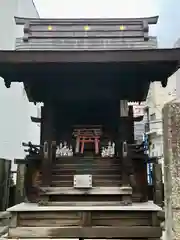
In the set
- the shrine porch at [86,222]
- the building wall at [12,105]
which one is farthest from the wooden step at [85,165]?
the building wall at [12,105]

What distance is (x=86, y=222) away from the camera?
514 centimetres

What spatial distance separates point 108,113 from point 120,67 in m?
1.53

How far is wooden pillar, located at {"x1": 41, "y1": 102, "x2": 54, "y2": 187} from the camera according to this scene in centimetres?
595

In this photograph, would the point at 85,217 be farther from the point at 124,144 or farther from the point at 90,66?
the point at 90,66

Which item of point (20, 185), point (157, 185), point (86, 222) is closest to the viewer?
point (86, 222)

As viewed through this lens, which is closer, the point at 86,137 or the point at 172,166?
the point at 172,166

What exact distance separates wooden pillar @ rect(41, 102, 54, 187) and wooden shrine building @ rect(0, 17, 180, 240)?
0.06 ft

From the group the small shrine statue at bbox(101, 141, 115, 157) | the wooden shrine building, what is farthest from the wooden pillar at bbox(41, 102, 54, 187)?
the small shrine statue at bbox(101, 141, 115, 157)

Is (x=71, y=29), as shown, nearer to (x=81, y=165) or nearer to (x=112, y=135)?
(x=112, y=135)

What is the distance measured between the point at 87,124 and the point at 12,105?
604 cm

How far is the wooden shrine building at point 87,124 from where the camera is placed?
520 centimetres

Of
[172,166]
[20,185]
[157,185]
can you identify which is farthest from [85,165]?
[172,166]

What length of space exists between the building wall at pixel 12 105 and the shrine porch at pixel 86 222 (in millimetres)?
5558

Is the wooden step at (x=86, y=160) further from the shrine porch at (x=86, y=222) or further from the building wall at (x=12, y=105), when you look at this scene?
the building wall at (x=12, y=105)
